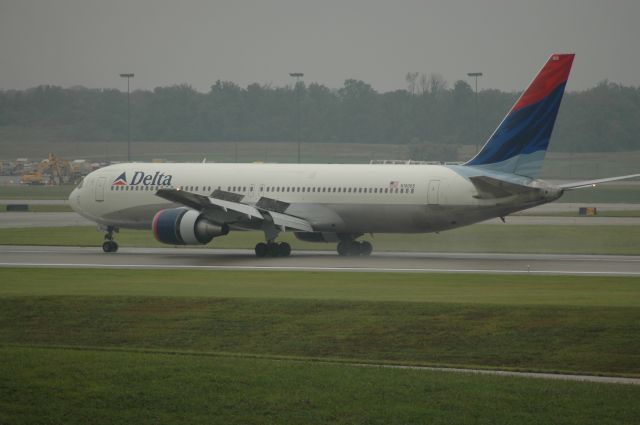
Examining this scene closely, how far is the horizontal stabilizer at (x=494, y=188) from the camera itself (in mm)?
38094

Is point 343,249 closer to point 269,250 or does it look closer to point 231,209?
point 269,250

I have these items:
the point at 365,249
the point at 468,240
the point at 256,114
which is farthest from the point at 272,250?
the point at 256,114

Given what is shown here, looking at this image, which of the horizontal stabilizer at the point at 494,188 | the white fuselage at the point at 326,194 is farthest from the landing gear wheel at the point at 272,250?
the horizontal stabilizer at the point at 494,188

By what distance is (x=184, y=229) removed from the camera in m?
Result: 39.4

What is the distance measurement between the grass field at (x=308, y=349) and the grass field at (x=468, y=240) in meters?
14.6

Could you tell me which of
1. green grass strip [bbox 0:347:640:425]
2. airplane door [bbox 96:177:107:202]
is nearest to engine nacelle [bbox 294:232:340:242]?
airplane door [bbox 96:177:107:202]

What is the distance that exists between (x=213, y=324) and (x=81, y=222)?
133 feet

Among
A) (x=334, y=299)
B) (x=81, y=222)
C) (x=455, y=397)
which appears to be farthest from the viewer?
(x=81, y=222)

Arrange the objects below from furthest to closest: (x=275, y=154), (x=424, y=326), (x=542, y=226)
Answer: (x=275, y=154)
(x=542, y=226)
(x=424, y=326)

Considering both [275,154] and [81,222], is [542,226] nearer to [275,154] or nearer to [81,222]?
[81,222]

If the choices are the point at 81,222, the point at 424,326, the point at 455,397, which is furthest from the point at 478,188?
the point at 81,222

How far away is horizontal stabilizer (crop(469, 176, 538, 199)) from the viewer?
3809 cm

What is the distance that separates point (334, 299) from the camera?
81.8 ft

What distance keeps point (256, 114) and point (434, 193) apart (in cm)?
10407
